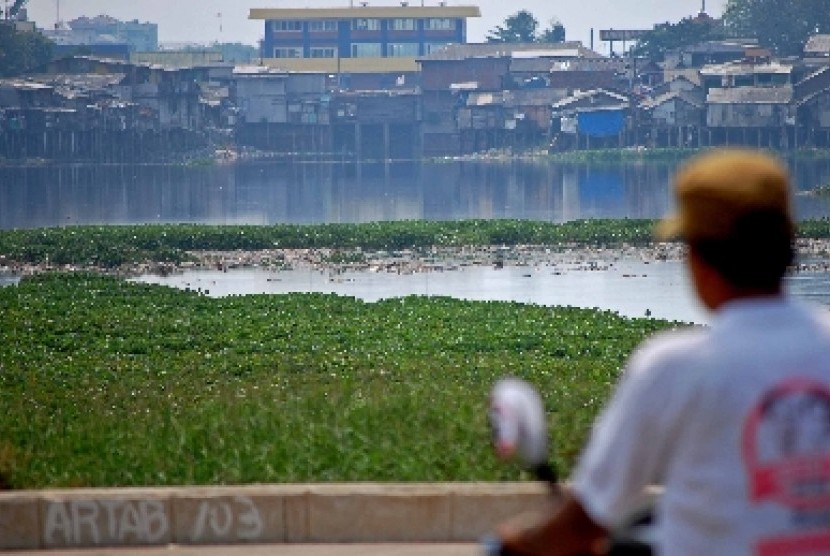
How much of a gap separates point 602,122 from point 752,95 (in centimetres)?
1221

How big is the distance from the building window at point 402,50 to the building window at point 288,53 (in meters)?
7.31

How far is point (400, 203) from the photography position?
78812 mm

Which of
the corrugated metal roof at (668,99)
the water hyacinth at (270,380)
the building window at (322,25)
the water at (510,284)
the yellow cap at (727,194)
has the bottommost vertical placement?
the water at (510,284)

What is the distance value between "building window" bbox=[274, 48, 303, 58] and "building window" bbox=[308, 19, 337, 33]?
225 cm

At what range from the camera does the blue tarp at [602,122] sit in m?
106

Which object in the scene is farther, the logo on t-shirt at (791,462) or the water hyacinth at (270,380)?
the water hyacinth at (270,380)

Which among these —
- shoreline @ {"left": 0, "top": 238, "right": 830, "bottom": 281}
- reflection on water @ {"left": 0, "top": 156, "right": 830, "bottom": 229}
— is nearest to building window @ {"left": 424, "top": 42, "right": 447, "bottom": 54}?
reflection on water @ {"left": 0, "top": 156, "right": 830, "bottom": 229}

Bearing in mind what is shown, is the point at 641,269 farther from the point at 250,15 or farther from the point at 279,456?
the point at 250,15

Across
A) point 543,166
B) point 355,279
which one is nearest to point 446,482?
point 355,279

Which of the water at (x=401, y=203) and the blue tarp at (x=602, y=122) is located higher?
the blue tarp at (x=602, y=122)

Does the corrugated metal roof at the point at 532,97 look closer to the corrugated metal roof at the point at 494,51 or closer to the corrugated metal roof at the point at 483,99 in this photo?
the corrugated metal roof at the point at 483,99

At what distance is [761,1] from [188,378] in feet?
376

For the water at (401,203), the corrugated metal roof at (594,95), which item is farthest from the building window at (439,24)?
the corrugated metal roof at (594,95)

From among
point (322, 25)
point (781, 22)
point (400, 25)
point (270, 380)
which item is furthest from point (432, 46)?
point (270, 380)
